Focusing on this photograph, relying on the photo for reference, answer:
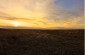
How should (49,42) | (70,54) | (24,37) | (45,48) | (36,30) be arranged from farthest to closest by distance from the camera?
(36,30) → (24,37) → (49,42) → (45,48) → (70,54)

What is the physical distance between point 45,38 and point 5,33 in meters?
2.38

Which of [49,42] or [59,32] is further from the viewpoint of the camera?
[59,32]

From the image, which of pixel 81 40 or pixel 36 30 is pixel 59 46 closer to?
pixel 81 40

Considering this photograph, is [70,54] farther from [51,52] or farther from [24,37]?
[24,37]

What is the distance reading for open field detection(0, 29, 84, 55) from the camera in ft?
22.2

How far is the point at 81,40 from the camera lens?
739 cm

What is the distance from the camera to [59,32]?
8.80 m

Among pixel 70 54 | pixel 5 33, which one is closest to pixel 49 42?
pixel 70 54

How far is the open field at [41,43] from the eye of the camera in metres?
6.77

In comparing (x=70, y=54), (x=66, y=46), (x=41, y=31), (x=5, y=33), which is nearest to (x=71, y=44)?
(x=66, y=46)

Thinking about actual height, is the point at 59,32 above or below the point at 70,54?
above

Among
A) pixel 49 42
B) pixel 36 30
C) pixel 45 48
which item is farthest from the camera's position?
pixel 36 30

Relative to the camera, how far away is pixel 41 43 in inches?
301

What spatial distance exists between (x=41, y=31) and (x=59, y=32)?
3.35 ft
